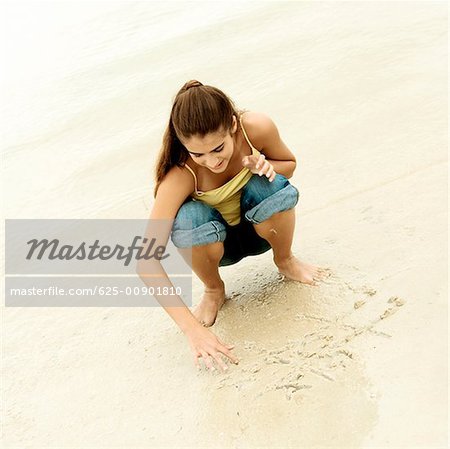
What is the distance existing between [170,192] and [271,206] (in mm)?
349

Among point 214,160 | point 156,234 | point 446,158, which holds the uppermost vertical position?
point 214,160

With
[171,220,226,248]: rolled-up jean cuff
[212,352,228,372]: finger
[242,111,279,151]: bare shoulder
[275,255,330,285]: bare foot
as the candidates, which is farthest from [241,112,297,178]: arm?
[212,352,228,372]: finger

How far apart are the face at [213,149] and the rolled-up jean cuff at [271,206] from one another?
197mm

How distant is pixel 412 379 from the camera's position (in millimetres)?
1809

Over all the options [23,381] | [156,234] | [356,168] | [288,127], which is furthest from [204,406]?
[288,127]

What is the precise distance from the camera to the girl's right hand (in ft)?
6.45

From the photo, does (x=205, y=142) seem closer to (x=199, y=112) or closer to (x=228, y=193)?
(x=199, y=112)

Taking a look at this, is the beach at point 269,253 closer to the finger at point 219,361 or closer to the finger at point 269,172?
the finger at point 219,361

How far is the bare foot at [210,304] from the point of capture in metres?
2.33

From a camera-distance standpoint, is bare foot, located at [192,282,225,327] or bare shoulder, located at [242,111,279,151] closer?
bare shoulder, located at [242,111,279,151]

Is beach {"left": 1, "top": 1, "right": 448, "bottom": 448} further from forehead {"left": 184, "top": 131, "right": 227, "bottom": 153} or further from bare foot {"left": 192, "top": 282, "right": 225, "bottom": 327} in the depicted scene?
forehead {"left": 184, "top": 131, "right": 227, "bottom": 153}

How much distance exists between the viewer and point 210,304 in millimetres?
Result: 2369

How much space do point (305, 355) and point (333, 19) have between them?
11.2 feet

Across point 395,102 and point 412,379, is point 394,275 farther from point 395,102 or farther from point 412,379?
point 395,102
